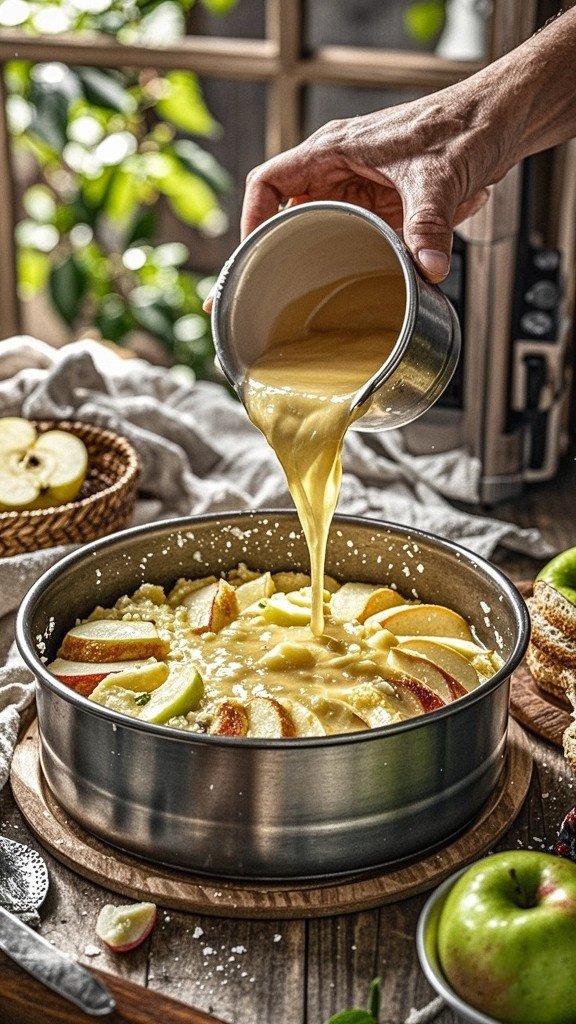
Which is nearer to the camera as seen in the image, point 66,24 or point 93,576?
point 93,576

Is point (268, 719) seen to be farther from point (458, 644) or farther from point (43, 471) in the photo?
point (43, 471)

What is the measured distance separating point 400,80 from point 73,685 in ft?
6.40

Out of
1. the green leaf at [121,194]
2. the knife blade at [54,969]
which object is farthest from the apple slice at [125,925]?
the green leaf at [121,194]

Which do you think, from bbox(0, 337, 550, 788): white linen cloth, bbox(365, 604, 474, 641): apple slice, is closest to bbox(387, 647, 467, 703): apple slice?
bbox(365, 604, 474, 641): apple slice

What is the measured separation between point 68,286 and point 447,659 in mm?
2378

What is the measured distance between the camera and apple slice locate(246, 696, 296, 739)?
1521mm

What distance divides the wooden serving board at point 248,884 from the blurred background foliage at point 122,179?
7.83 feet

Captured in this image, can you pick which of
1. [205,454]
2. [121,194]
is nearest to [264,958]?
[205,454]

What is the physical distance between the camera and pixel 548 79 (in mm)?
1792

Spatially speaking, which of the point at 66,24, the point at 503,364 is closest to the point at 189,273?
the point at 66,24

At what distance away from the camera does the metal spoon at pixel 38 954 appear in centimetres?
115

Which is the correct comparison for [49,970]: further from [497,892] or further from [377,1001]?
[497,892]

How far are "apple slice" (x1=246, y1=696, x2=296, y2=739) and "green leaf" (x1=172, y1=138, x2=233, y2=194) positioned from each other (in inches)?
99.3

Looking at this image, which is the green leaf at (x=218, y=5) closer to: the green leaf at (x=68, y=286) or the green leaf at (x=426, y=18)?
the green leaf at (x=426, y=18)
